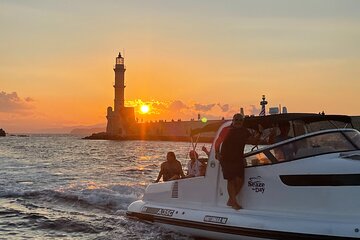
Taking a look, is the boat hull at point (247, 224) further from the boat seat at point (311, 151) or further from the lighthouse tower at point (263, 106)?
the lighthouse tower at point (263, 106)

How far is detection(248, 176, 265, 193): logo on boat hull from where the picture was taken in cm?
888

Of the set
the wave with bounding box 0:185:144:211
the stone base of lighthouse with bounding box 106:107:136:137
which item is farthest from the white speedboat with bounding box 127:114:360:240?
the stone base of lighthouse with bounding box 106:107:136:137

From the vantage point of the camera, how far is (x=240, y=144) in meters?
9.10

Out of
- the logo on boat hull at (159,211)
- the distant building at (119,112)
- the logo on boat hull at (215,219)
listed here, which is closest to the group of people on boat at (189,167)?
the logo on boat hull at (159,211)

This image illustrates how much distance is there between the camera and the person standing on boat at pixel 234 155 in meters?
9.09

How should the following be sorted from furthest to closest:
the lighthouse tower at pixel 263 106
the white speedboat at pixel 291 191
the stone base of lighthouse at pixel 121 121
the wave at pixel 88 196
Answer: the stone base of lighthouse at pixel 121 121, the wave at pixel 88 196, the lighthouse tower at pixel 263 106, the white speedboat at pixel 291 191

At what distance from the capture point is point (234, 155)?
29.8ft

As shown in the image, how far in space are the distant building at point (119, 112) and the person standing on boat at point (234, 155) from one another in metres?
109

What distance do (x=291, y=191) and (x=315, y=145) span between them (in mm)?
913

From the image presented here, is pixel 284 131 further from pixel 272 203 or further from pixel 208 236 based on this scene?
pixel 208 236

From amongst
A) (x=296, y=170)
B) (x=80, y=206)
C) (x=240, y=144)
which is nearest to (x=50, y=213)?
(x=80, y=206)

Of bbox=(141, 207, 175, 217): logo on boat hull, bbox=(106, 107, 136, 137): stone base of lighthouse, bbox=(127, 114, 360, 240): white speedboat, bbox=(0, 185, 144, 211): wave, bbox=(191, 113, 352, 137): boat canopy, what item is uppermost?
bbox=(106, 107, 136, 137): stone base of lighthouse

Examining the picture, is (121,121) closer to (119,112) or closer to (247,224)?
(119,112)

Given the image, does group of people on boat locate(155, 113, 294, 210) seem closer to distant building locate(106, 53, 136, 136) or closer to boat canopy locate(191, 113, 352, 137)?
boat canopy locate(191, 113, 352, 137)
